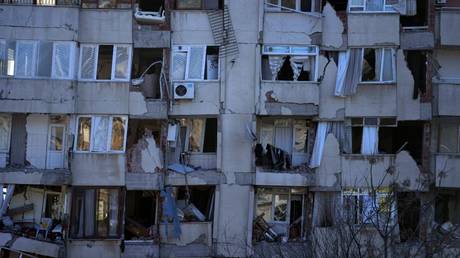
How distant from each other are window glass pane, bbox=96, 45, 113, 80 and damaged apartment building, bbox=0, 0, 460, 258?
0.05m

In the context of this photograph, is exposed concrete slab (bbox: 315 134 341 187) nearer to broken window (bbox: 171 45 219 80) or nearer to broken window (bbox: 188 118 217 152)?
broken window (bbox: 188 118 217 152)

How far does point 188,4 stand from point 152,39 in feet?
6.29

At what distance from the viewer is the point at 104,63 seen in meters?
28.1

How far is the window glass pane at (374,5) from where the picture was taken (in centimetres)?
2803

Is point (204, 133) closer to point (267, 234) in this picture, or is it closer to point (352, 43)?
point (267, 234)

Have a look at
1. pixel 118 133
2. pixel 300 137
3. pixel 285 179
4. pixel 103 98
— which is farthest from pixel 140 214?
pixel 300 137

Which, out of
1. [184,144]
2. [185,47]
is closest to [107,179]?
[184,144]

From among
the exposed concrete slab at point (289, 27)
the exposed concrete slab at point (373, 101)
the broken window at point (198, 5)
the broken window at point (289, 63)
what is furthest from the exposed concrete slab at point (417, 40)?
the broken window at point (198, 5)

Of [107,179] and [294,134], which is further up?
[294,134]

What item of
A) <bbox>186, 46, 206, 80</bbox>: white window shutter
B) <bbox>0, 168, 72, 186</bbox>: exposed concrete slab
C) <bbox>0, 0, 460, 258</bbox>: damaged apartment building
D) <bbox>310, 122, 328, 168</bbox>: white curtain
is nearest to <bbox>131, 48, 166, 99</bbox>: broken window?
<bbox>0, 0, 460, 258</bbox>: damaged apartment building

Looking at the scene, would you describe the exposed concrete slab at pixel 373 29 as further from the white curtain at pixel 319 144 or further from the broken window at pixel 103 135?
the broken window at pixel 103 135

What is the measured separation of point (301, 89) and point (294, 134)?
1888 mm

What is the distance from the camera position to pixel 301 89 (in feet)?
90.4

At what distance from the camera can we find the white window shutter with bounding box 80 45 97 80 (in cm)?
2770
